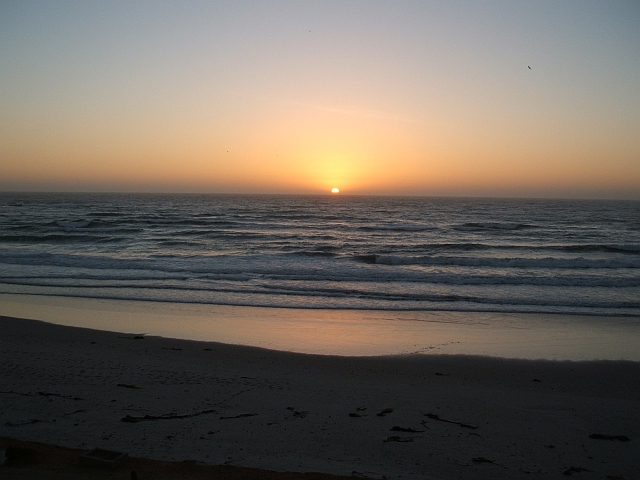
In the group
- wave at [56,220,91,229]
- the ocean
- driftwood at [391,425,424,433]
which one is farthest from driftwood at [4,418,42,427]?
wave at [56,220,91,229]

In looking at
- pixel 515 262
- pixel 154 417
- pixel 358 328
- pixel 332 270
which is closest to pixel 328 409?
pixel 154 417

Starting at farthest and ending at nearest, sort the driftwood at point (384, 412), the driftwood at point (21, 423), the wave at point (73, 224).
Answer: the wave at point (73, 224), the driftwood at point (384, 412), the driftwood at point (21, 423)

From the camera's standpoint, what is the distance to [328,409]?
6137 millimetres

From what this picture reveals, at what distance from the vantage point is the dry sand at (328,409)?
481 centimetres

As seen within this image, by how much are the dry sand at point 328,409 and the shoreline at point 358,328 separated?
0.80 metres

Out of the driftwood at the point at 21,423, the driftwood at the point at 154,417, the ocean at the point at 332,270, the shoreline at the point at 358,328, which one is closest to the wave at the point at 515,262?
the ocean at the point at 332,270

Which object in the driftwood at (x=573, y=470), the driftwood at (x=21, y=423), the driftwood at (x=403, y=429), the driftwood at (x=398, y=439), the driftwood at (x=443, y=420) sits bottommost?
the driftwood at (x=443, y=420)

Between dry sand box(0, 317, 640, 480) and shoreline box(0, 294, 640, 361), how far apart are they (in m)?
0.80

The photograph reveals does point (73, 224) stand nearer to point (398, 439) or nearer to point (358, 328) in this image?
point (358, 328)

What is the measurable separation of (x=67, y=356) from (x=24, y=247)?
22.4 m

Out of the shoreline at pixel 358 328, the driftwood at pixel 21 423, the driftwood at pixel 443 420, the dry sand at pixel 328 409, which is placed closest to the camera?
the dry sand at pixel 328 409

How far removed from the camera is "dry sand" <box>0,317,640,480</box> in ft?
15.8

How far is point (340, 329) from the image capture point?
1119 cm

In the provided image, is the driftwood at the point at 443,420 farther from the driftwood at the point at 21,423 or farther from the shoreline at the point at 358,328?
the driftwood at the point at 21,423
